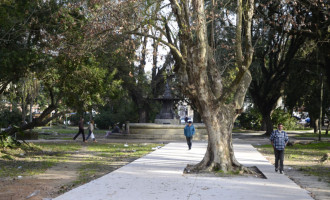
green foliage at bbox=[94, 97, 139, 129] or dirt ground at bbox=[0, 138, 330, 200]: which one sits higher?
green foliage at bbox=[94, 97, 139, 129]

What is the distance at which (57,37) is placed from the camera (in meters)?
15.3

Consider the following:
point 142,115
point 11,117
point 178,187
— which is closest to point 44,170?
point 178,187

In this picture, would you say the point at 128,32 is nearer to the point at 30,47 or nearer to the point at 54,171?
the point at 54,171

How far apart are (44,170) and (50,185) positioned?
2953 millimetres

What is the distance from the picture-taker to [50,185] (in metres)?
10.3

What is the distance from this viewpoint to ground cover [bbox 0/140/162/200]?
955 cm

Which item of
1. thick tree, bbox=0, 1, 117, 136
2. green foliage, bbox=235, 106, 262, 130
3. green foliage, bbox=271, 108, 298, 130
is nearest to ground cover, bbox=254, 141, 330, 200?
thick tree, bbox=0, 1, 117, 136

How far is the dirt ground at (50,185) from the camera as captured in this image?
8.95m

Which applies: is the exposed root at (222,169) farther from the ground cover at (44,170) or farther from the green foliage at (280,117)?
the green foliage at (280,117)

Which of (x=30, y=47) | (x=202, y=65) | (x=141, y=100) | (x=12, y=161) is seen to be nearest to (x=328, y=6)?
(x=202, y=65)

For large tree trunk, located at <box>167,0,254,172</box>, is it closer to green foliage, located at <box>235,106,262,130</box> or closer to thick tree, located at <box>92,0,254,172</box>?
thick tree, located at <box>92,0,254,172</box>

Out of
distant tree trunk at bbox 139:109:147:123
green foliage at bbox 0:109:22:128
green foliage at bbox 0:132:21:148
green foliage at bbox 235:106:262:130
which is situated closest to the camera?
green foliage at bbox 0:132:21:148

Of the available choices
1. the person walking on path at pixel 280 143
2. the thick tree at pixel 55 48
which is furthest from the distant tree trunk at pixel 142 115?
the person walking on path at pixel 280 143

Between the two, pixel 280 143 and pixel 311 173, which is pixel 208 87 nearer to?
pixel 280 143
